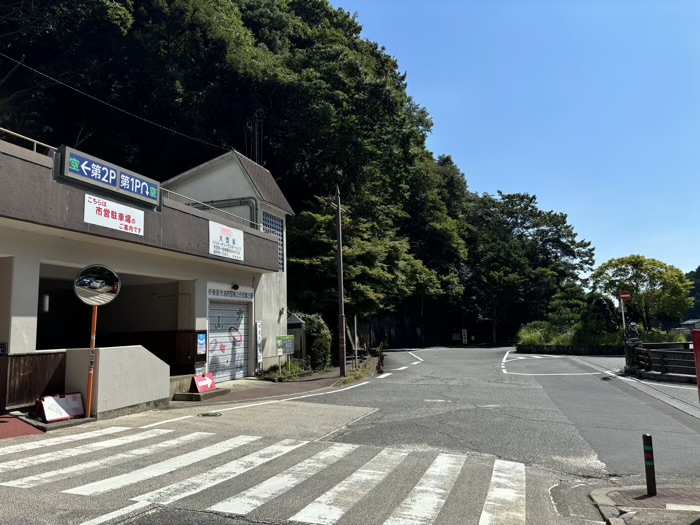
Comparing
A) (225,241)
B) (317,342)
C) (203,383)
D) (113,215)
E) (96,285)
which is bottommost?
(203,383)

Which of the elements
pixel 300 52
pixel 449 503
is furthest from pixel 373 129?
pixel 449 503

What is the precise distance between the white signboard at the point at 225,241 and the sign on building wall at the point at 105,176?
288 centimetres

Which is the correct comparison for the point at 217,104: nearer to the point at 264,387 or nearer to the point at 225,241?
the point at 225,241

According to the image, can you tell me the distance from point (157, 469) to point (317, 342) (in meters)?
16.4

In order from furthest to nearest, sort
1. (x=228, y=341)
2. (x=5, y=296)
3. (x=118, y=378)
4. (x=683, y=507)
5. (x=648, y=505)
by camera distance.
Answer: (x=228, y=341) < (x=118, y=378) < (x=5, y=296) < (x=648, y=505) < (x=683, y=507)

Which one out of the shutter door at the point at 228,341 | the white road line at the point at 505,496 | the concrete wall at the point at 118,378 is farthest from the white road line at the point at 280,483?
the shutter door at the point at 228,341

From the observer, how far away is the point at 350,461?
768 centimetres

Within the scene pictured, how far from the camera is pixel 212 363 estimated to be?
18031mm

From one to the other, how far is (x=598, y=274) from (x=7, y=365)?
40.0m

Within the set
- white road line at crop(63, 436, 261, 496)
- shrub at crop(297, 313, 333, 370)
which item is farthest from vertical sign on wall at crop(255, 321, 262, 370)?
white road line at crop(63, 436, 261, 496)

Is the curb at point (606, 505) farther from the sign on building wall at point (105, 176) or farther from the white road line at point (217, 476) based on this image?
the sign on building wall at point (105, 176)

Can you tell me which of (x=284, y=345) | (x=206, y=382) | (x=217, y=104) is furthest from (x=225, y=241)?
(x=217, y=104)

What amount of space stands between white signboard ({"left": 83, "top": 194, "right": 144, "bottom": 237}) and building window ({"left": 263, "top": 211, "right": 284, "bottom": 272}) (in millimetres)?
8648

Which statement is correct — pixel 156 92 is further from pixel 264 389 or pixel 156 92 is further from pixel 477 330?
pixel 477 330
